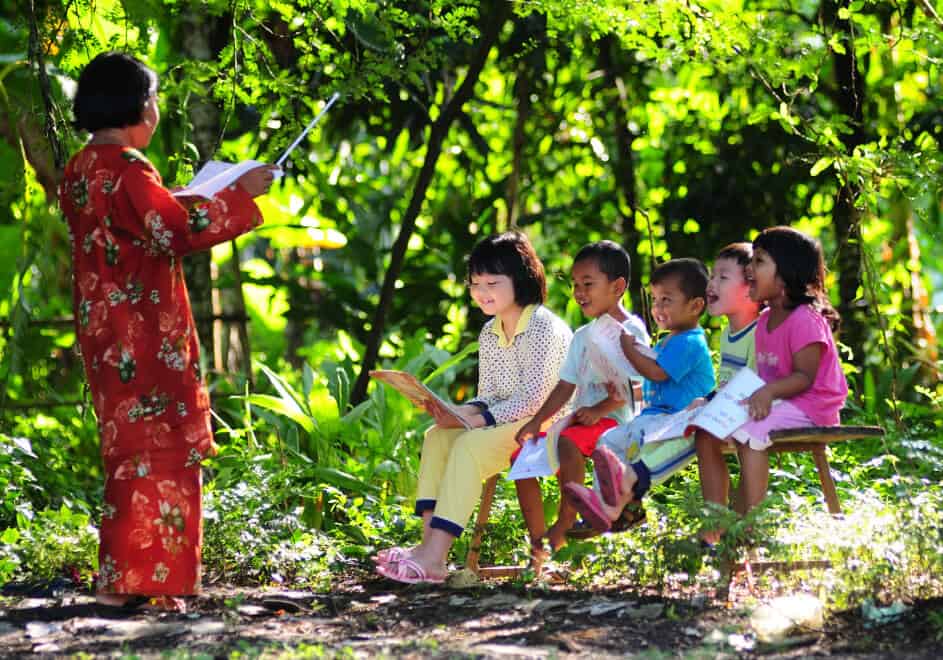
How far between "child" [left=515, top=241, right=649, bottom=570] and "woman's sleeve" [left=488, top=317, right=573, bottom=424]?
0.11 meters

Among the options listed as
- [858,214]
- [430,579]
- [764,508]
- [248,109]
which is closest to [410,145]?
[248,109]

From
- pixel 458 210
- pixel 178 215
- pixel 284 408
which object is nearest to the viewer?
pixel 178 215

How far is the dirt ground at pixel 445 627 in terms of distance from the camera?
3264 millimetres

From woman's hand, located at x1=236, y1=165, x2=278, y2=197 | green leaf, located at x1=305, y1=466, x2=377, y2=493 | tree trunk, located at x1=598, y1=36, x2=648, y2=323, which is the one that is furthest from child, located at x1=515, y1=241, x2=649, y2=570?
tree trunk, located at x1=598, y1=36, x2=648, y2=323

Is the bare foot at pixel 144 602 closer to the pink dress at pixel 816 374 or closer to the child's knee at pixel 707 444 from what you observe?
the child's knee at pixel 707 444

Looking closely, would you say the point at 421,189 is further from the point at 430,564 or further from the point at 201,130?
the point at 430,564

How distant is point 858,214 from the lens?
190 inches

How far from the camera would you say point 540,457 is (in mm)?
4254

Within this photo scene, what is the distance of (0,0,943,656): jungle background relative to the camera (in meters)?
4.53

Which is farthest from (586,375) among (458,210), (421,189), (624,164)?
(458,210)

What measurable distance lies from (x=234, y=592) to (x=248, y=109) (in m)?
3.33

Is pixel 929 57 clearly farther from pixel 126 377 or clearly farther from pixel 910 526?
pixel 126 377

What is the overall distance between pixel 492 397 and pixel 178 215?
1.36 metres

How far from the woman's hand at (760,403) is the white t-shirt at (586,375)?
0.47 meters
